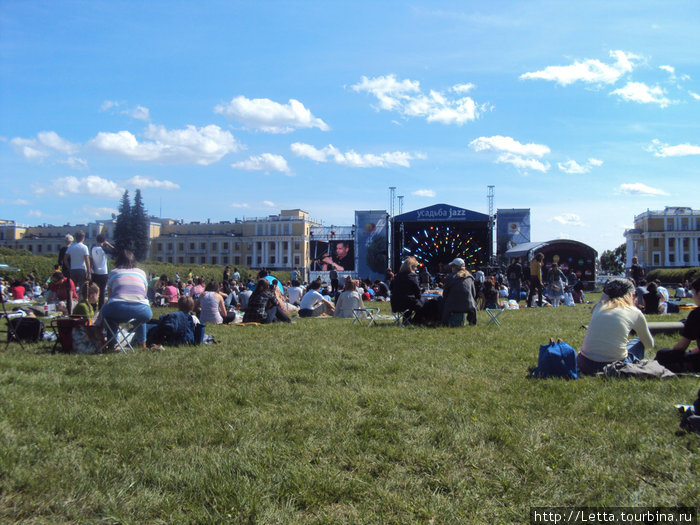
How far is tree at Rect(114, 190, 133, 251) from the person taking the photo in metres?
70.1

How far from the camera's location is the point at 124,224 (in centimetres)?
7150

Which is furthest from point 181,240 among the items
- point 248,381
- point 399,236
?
point 248,381

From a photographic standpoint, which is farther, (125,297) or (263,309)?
(263,309)

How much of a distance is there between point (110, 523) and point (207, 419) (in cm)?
133

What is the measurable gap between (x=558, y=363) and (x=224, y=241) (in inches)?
3769

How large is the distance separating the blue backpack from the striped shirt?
4832mm

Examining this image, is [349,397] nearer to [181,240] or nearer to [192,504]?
[192,504]

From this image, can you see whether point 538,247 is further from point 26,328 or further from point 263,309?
point 26,328

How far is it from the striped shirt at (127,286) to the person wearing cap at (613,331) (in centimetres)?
523

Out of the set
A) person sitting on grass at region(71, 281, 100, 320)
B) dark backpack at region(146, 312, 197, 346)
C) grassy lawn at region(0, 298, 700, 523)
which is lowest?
grassy lawn at region(0, 298, 700, 523)

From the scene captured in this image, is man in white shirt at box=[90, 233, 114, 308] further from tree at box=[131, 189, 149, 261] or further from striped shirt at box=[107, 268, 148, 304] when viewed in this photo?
tree at box=[131, 189, 149, 261]

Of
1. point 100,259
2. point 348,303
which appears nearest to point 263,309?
point 348,303

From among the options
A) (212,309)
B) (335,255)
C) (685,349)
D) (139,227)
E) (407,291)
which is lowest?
(212,309)

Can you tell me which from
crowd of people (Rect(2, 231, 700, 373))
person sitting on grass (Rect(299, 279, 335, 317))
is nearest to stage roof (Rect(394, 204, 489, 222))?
crowd of people (Rect(2, 231, 700, 373))
